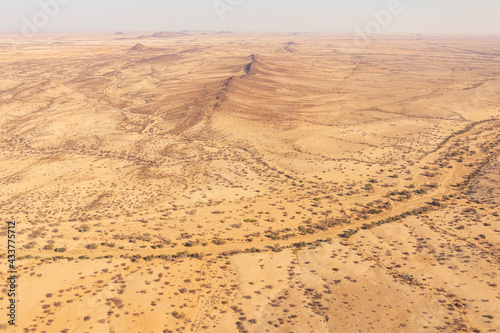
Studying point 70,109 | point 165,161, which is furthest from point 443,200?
point 70,109

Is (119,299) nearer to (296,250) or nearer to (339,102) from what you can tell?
(296,250)

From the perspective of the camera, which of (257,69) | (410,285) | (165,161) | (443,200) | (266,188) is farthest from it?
(257,69)

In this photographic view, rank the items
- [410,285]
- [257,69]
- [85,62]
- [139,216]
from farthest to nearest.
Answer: [85,62], [257,69], [139,216], [410,285]

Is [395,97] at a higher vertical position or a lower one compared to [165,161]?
higher

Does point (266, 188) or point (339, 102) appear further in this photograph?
point (339, 102)

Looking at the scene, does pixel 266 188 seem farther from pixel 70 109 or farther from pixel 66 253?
pixel 70 109

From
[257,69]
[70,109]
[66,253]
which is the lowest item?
[66,253]
